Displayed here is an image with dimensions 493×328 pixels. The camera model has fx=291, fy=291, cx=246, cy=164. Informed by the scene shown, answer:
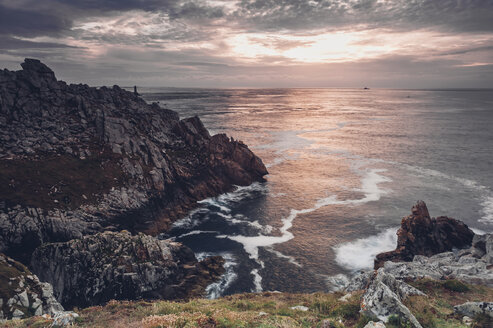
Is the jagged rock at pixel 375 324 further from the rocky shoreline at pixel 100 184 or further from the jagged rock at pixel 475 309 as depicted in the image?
the rocky shoreline at pixel 100 184

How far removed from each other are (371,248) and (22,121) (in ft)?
224

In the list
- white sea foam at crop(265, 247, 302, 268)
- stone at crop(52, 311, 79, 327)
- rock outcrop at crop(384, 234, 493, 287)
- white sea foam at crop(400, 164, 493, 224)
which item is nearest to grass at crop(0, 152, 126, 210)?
white sea foam at crop(265, 247, 302, 268)

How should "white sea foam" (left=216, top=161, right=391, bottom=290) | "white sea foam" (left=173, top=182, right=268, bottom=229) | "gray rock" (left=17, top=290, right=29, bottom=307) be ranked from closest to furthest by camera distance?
"gray rock" (left=17, top=290, right=29, bottom=307)
"white sea foam" (left=216, top=161, right=391, bottom=290)
"white sea foam" (left=173, top=182, right=268, bottom=229)

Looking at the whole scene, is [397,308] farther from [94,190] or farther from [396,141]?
[396,141]

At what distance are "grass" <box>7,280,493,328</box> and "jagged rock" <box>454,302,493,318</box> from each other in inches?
19.2

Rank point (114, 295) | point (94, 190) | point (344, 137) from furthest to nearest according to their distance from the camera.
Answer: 1. point (344, 137)
2. point (94, 190)
3. point (114, 295)

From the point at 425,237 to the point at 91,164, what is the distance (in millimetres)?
57738

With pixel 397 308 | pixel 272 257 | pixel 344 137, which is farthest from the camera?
pixel 344 137

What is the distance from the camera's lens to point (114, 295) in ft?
115

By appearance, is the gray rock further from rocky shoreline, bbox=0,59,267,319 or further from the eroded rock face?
the eroded rock face

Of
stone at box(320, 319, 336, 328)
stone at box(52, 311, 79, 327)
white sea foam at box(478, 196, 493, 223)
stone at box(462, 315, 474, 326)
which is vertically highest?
stone at box(320, 319, 336, 328)

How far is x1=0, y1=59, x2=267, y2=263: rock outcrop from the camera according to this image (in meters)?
42.5

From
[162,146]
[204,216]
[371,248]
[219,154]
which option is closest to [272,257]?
→ [371,248]

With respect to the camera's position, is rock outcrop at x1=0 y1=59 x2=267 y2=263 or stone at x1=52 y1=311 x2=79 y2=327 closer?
stone at x1=52 y1=311 x2=79 y2=327
